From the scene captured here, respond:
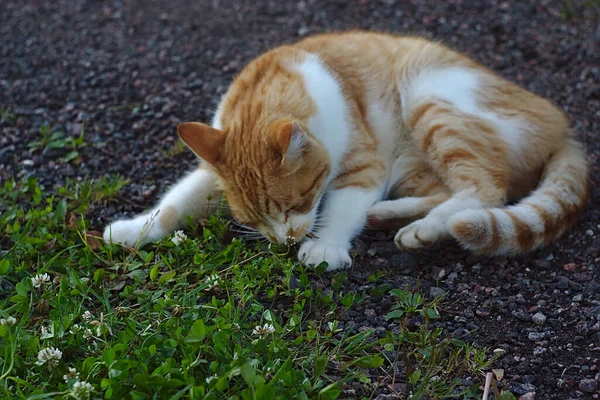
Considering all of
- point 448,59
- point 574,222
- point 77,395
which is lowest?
point 574,222

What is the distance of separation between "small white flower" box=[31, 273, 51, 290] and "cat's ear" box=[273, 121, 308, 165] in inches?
40.9

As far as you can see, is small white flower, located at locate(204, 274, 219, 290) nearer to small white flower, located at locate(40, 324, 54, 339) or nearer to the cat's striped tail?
small white flower, located at locate(40, 324, 54, 339)

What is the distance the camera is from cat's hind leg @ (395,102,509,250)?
132 inches

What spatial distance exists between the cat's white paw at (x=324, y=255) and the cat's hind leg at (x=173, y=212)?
0.58 m

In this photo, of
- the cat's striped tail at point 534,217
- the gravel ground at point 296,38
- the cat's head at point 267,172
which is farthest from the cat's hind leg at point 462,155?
the cat's head at point 267,172

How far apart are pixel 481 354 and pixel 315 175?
109 cm

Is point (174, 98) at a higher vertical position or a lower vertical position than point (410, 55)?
lower

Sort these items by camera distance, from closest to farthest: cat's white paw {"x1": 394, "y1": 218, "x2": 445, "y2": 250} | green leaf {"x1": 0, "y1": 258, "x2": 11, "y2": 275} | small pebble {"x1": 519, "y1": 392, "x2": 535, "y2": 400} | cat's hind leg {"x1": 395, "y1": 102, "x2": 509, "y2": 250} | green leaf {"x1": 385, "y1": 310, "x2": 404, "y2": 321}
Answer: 1. small pebble {"x1": 519, "y1": 392, "x2": 535, "y2": 400}
2. green leaf {"x1": 385, "y1": 310, "x2": 404, "y2": 321}
3. green leaf {"x1": 0, "y1": 258, "x2": 11, "y2": 275}
4. cat's white paw {"x1": 394, "y1": 218, "x2": 445, "y2": 250}
5. cat's hind leg {"x1": 395, "y1": 102, "x2": 509, "y2": 250}

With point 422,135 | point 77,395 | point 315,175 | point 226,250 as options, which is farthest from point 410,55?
point 77,395

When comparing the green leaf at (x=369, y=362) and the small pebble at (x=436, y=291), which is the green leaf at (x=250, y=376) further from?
the small pebble at (x=436, y=291)

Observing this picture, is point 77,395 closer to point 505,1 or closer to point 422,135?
point 422,135

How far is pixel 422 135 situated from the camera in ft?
11.7

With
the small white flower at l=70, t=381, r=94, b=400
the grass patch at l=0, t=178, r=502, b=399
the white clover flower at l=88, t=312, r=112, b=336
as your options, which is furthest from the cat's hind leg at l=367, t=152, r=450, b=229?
the small white flower at l=70, t=381, r=94, b=400

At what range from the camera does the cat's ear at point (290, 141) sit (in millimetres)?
2842
